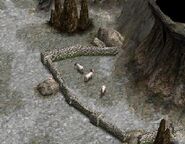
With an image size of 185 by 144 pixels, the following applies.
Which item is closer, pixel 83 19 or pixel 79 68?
pixel 79 68

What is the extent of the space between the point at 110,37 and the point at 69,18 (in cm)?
366

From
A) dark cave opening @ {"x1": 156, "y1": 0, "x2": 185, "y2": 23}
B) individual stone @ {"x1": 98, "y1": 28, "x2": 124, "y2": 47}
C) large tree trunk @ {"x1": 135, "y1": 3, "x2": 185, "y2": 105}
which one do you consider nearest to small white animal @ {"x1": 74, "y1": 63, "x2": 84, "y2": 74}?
individual stone @ {"x1": 98, "y1": 28, "x2": 124, "y2": 47}

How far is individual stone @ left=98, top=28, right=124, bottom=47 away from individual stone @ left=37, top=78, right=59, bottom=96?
5.86m

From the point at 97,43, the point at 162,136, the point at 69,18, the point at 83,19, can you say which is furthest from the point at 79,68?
the point at 162,136

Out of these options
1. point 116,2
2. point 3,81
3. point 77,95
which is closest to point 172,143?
point 77,95

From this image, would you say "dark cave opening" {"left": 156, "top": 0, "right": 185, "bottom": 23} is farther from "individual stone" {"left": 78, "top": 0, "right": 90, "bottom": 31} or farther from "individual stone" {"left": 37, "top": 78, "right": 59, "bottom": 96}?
"individual stone" {"left": 37, "top": 78, "right": 59, "bottom": 96}

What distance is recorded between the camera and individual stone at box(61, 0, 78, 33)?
108ft

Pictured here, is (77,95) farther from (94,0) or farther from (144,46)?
(94,0)

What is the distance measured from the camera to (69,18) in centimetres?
3306

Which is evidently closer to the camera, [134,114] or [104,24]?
[134,114]

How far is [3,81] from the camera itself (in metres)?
29.1

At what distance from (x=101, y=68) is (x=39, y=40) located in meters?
5.58

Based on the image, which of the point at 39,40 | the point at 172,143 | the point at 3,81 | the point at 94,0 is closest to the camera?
the point at 172,143

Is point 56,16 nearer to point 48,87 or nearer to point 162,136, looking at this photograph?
point 48,87
